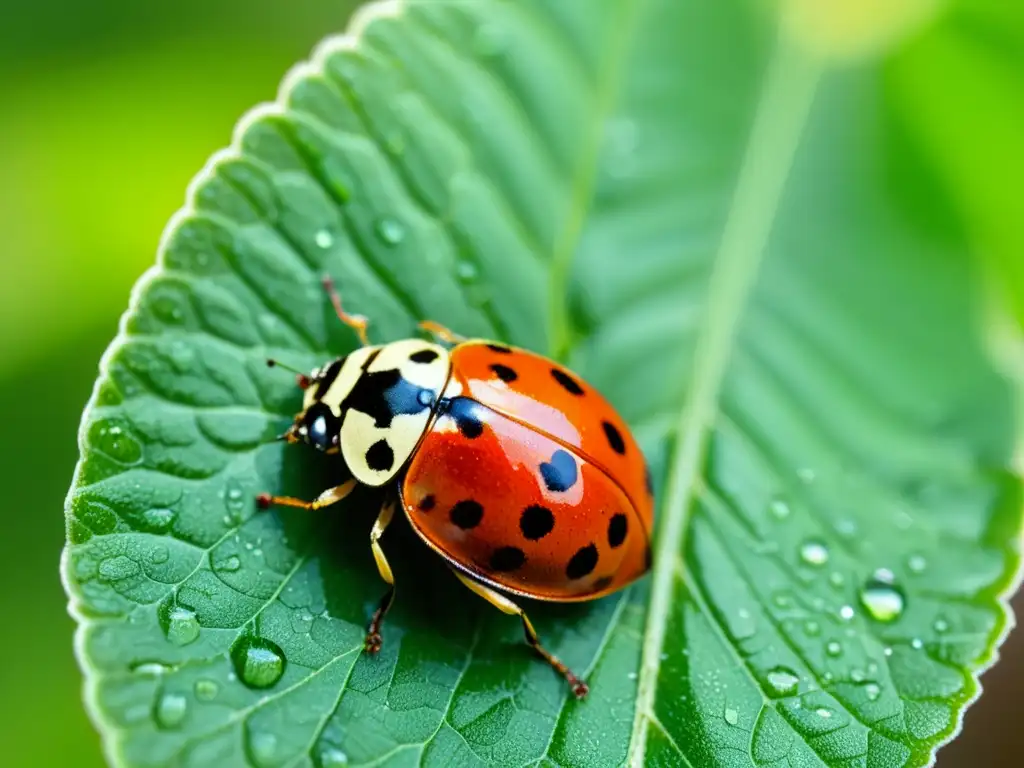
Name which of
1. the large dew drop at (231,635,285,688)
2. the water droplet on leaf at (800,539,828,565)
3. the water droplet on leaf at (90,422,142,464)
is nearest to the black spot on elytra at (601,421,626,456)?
the water droplet on leaf at (800,539,828,565)

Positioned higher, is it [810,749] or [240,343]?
[240,343]

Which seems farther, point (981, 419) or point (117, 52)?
point (117, 52)

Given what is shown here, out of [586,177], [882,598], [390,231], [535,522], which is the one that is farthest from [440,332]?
[882,598]

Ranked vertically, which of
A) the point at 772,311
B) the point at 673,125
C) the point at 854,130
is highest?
the point at 673,125

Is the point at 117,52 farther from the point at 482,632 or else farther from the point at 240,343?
the point at 482,632

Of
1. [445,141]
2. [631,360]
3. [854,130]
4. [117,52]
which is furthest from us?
[117,52]

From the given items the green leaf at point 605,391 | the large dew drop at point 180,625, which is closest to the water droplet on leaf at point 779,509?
the green leaf at point 605,391

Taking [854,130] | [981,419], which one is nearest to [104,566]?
[981,419]
